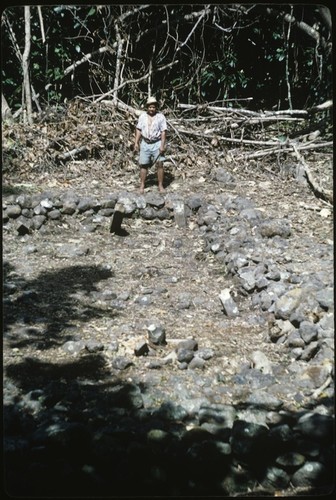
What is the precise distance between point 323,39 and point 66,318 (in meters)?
6.73

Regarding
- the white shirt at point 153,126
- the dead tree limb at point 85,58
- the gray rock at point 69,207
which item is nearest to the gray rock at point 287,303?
the gray rock at point 69,207

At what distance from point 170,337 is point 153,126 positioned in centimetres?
403

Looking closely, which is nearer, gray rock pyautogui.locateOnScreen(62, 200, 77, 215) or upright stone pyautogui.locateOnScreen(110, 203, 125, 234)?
upright stone pyautogui.locateOnScreen(110, 203, 125, 234)

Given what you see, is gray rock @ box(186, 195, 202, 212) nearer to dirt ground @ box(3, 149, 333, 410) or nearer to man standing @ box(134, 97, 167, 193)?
dirt ground @ box(3, 149, 333, 410)

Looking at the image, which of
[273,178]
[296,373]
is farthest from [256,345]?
[273,178]

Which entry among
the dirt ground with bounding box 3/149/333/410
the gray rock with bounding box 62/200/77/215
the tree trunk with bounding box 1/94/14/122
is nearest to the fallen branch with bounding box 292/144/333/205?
the dirt ground with bounding box 3/149/333/410

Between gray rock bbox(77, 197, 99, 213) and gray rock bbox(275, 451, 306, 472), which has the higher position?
gray rock bbox(275, 451, 306, 472)

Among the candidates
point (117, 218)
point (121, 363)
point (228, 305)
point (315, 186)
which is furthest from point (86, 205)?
point (121, 363)

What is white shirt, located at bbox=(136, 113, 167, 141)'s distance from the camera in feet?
24.1

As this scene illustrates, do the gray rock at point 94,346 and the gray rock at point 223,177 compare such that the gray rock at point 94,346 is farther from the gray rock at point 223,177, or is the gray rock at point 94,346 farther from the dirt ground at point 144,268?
the gray rock at point 223,177

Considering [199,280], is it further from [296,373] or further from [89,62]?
[89,62]

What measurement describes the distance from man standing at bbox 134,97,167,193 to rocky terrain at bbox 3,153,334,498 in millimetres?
357

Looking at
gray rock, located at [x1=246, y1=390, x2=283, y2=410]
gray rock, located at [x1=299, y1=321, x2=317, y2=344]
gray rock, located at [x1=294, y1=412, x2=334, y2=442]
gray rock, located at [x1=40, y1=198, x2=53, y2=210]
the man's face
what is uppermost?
the man's face

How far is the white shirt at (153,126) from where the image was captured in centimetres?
735
